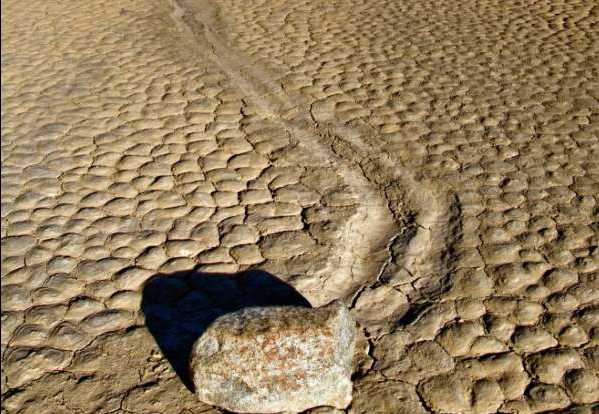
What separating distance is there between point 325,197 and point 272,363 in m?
1.81

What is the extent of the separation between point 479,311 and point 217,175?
2008mm

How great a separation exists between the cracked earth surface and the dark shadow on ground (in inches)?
1.9

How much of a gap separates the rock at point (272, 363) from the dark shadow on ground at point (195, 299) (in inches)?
15.0

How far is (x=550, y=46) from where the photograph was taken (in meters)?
7.07

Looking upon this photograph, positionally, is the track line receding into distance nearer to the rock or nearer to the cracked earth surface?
the cracked earth surface

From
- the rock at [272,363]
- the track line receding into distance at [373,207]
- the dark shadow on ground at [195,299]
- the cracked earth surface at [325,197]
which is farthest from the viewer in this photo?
the track line receding into distance at [373,207]

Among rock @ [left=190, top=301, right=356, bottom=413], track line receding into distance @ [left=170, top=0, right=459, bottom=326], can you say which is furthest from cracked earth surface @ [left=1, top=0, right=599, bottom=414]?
rock @ [left=190, top=301, right=356, bottom=413]

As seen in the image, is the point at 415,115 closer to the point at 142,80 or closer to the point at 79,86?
the point at 142,80

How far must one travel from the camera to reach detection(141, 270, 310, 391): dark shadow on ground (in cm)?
355

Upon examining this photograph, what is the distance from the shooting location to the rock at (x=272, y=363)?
9.95 feet

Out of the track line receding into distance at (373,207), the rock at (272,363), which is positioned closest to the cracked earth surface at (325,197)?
the track line receding into distance at (373,207)

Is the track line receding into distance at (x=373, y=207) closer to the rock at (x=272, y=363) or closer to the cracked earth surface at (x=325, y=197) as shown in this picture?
the cracked earth surface at (x=325, y=197)

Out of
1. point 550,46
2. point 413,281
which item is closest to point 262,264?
point 413,281

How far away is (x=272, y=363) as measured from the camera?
3.03 m
